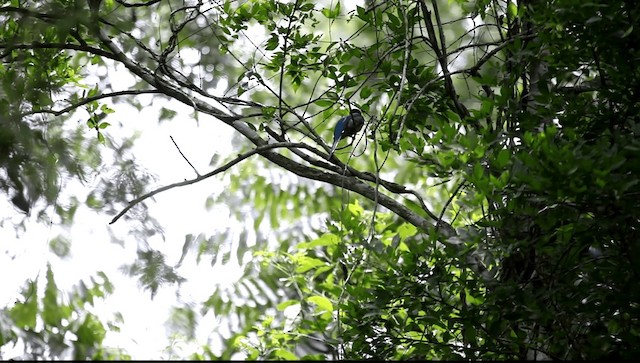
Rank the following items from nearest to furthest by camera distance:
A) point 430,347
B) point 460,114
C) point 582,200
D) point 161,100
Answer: point 582,200
point 430,347
point 460,114
point 161,100

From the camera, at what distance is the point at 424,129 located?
2.12 m

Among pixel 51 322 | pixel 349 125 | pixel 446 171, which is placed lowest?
pixel 51 322

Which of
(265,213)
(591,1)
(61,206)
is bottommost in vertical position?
(61,206)

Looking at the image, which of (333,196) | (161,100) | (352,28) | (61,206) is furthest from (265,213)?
(61,206)

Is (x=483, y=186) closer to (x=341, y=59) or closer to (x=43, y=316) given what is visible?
(x=341, y=59)

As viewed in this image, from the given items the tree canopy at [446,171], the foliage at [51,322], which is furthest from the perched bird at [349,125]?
the foliage at [51,322]

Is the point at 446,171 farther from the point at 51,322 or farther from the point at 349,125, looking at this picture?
the point at 51,322

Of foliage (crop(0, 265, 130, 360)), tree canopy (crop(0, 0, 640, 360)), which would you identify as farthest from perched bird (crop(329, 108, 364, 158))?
foliage (crop(0, 265, 130, 360))

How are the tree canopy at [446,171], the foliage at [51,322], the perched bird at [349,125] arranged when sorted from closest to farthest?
the tree canopy at [446,171] → the foliage at [51,322] → the perched bird at [349,125]

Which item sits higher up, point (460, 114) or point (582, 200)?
point (460, 114)

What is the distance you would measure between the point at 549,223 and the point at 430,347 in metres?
0.48

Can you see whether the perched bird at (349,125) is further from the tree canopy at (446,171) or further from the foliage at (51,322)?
the foliage at (51,322)

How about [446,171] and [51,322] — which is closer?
[446,171]

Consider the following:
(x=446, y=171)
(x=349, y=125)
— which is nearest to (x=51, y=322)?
(x=349, y=125)
